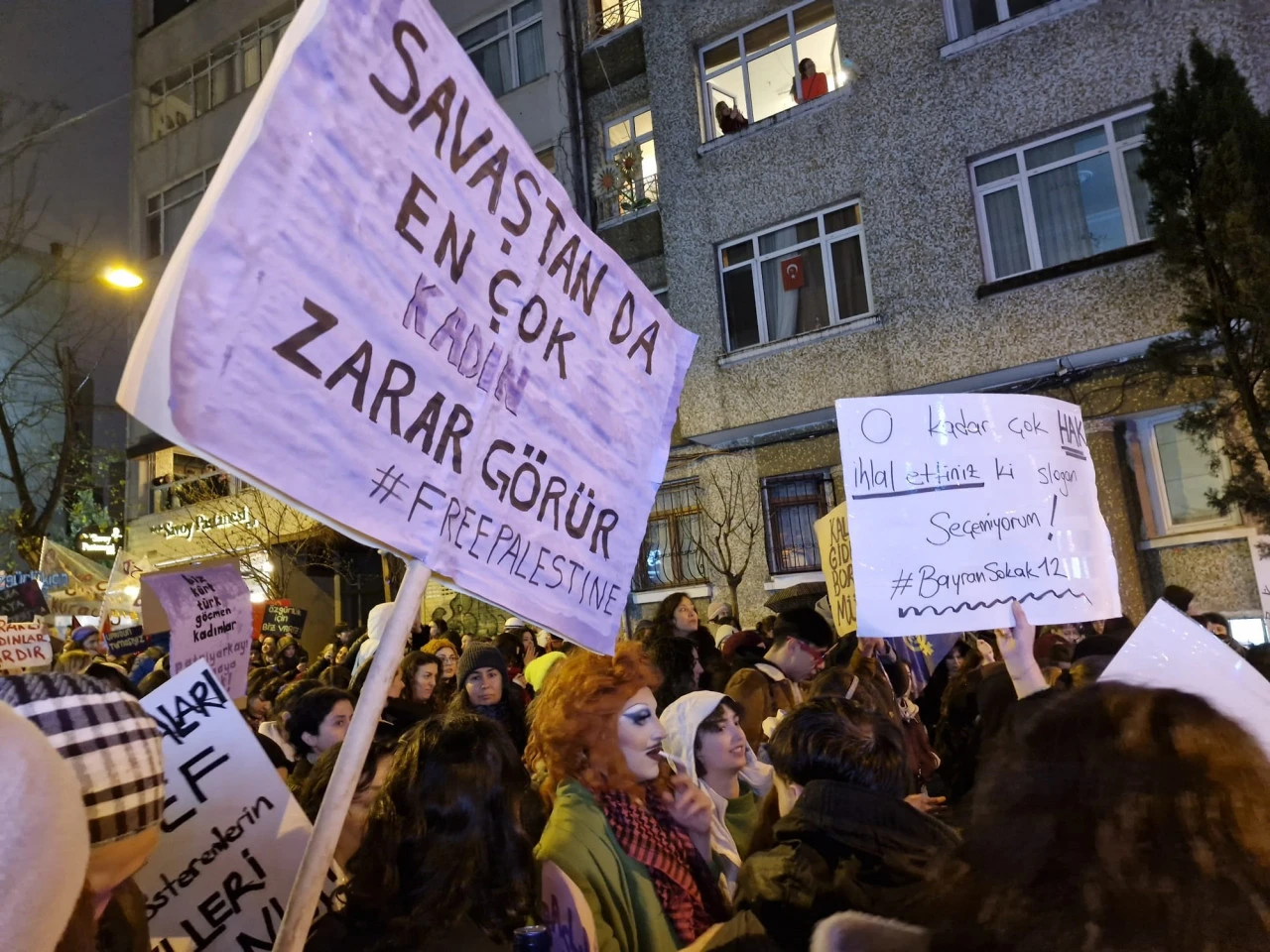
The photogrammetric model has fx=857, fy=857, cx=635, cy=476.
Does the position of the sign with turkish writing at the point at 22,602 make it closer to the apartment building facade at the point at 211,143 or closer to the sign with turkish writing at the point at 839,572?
the apartment building facade at the point at 211,143

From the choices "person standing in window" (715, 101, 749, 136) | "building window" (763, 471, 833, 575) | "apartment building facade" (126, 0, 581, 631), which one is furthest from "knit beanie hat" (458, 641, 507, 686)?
"apartment building facade" (126, 0, 581, 631)

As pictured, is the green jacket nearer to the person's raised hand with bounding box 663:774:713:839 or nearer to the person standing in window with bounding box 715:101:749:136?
the person's raised hand with bounding box 663:774:713:839

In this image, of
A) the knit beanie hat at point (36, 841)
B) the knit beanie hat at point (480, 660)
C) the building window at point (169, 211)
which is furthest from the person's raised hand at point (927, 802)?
the building window at point (169, 211)

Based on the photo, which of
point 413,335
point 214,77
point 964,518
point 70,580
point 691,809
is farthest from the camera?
point 214,77

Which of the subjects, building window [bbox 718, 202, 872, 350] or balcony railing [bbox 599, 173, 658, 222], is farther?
balcony railing [bbox 599, 173, 658, 222]

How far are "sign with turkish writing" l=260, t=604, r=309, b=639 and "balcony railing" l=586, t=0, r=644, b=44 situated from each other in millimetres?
11896

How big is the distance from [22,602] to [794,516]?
34.1 feet

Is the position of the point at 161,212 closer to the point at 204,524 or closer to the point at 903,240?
the point at 204,524

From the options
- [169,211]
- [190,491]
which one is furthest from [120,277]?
[169,211]

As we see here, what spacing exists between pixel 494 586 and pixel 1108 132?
→ 1180cm

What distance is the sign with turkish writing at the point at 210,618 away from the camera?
4.68 m

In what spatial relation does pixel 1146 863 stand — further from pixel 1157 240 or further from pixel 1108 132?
pixel 1108 132

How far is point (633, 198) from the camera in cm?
1577

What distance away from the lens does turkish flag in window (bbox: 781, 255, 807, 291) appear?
43.3 feet
